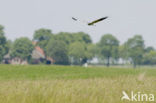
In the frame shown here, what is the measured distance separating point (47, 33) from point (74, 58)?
43.9ft

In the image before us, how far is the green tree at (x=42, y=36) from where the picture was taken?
409 ft

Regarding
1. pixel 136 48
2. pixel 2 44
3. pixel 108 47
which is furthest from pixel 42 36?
pixel 136 48

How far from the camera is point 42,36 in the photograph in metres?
126

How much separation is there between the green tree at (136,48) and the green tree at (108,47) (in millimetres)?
8358

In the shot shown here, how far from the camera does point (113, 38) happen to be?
137 metres

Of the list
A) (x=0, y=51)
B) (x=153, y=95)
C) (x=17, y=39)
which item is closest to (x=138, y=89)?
(x=153, y=95)

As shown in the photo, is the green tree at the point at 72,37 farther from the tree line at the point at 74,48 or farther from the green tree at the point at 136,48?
the green tree at the point at 136,48

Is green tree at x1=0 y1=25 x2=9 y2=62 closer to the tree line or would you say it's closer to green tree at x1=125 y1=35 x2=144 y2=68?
the tree line

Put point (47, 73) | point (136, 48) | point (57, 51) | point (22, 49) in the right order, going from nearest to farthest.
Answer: point (47, 73) → point (57, 51) → point (22, 49) → point (136, 48)

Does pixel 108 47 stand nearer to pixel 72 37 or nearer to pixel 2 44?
pixel 72 37

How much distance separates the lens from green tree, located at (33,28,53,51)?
124562 mm

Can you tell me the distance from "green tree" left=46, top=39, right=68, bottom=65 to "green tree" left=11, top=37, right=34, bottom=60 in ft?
20.0

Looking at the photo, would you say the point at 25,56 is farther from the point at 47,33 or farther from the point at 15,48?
the point at 47,33

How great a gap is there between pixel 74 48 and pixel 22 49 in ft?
55.7
